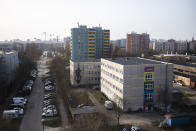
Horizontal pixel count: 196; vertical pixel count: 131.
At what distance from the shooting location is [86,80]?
13141 millimetres

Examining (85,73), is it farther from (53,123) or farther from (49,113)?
(53,123)

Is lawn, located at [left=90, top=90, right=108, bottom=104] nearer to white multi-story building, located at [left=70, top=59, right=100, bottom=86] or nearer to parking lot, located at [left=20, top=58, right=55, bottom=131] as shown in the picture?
white multi-story building, located at [left=70, top=59, right=100, bottom=86]

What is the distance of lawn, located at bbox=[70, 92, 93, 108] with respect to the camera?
9253mm

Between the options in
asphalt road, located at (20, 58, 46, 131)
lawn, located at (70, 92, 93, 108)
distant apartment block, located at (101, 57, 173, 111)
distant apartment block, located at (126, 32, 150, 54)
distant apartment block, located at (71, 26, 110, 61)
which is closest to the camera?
asphalt road, located at (20, 58, 46, 131)

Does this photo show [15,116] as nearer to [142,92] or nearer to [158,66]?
[142,92]

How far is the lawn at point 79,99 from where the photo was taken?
30.4 feet

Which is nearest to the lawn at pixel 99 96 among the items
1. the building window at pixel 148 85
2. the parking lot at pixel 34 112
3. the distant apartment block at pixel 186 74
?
the building window at pixel 148 85

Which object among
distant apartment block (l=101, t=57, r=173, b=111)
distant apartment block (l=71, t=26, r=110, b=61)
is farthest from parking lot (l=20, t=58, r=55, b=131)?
distant apartment block (l=71, t=26, r=110, b=61)

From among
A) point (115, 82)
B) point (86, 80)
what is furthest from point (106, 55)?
point (115, 82)

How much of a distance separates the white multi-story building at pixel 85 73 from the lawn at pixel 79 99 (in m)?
1.91

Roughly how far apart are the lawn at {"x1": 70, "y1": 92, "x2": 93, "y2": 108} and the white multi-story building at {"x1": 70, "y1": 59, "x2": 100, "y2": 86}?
191 centimetres

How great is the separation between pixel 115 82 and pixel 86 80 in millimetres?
4290

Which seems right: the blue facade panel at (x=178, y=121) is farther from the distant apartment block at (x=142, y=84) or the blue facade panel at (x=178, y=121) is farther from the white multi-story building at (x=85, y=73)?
the white multi-story building at (x=85, y=73)

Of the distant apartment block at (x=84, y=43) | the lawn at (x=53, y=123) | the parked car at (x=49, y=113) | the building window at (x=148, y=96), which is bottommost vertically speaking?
the lawn at (x=53, y=123)
